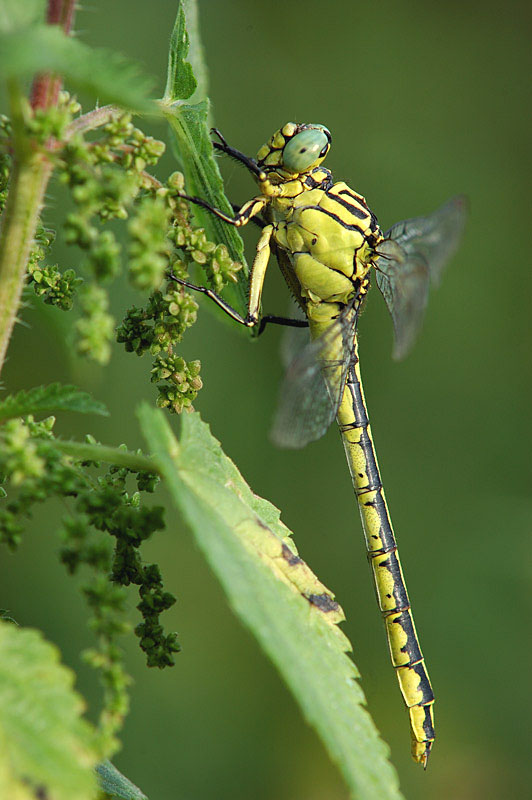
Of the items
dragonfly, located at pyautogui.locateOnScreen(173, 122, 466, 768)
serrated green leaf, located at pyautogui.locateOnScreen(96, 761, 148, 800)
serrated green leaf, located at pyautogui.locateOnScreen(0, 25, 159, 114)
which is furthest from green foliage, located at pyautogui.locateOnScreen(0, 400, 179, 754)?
dragonfly, located at pyautogui.locateOnScreen(173, 122, 466, 768)

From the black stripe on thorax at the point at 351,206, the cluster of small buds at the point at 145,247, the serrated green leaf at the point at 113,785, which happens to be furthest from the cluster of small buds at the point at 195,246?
the serrated green leaf at the point at 113,785

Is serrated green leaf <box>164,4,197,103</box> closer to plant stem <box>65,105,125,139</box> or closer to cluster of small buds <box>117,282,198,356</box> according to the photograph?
plant stem <box>65,105,125,139</box>

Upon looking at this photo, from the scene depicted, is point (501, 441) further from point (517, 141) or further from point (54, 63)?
point (54, 63)

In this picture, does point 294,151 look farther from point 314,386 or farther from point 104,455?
point 104,455

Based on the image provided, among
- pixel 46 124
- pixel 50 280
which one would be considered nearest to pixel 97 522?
pixel 50 280

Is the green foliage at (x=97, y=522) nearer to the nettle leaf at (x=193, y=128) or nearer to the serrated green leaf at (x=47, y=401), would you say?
the serrated green leaf at (x=47, y=401)

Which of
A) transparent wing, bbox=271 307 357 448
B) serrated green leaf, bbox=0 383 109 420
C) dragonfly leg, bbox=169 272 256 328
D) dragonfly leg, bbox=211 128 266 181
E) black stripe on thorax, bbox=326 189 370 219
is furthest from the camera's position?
black stripe on thorax, bbox=326 189 370 219

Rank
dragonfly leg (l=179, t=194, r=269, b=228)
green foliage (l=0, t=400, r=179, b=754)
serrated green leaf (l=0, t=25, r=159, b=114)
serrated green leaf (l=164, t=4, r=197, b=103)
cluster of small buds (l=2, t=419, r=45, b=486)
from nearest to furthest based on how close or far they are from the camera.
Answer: serrated green leaf (l=0, t=25, r=159, b=114) < green foliage (l=0, t=400, r=179, b=754) < cluster of small buds (l=2, t=419, r=45, b=486) < serrated green leaf (l=164, t=4, r=197, b=103) < dragonfly leg (l=179, t=194, r=269, b=228)
